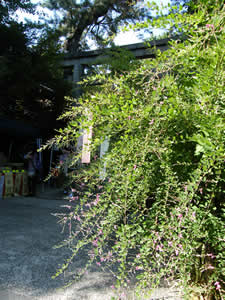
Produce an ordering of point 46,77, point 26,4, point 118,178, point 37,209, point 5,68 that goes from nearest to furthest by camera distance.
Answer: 1. point 118,178
2. point 37,209
3. point 26,4
4. point 5,68
5. point 46,77

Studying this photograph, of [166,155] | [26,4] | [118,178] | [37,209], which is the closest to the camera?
[166,155]

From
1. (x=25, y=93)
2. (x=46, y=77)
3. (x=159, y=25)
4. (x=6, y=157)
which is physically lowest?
(x=6, y=157)

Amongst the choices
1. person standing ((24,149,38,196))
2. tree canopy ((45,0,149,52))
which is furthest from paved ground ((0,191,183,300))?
tree canopy ((45,0,149,52))

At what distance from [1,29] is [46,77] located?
2.05m

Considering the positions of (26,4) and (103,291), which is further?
(26,4)

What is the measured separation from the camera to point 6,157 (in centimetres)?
861

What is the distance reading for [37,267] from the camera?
2588 mm

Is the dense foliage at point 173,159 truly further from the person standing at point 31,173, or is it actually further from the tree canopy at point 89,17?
the tree canopy at point 89,17

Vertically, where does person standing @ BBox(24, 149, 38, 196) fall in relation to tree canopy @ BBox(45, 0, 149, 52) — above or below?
below

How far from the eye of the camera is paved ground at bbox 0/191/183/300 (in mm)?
2115

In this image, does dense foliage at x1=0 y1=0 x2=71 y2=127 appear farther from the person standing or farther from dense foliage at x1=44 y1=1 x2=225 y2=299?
dense foliage at x1=44 y1=1 x2=225 y2=299

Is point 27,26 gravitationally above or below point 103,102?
above

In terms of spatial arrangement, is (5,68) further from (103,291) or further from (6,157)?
(103,291)

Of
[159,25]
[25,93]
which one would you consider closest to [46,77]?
[25,93]
